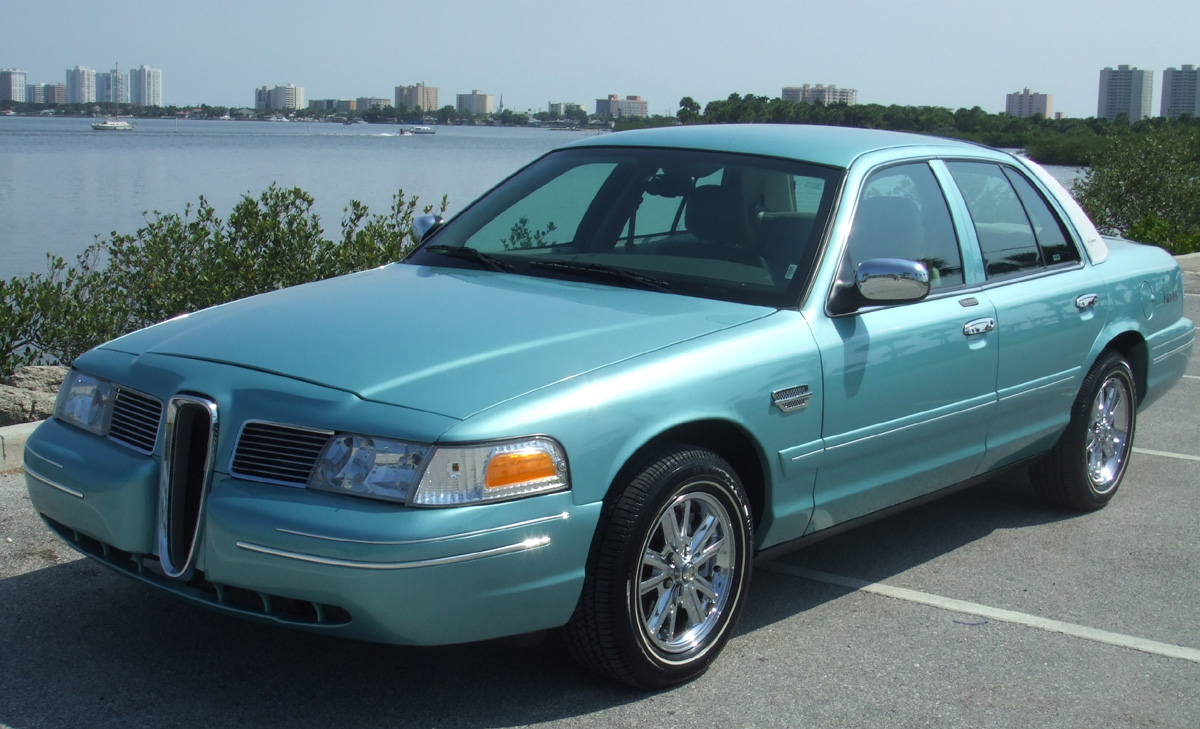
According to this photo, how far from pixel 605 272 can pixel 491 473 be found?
1.40 meters

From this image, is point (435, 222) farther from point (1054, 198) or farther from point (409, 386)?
point (1054, 198)

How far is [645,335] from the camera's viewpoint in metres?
3.82

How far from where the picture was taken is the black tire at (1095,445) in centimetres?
564

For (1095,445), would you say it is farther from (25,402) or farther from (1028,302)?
(25,402)

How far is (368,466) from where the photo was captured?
3.26 metres

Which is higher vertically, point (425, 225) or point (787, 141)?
point (787, 141)

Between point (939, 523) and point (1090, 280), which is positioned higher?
point (1090, 280)

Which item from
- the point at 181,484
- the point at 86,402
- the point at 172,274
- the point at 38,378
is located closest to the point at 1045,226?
the point at 181,484

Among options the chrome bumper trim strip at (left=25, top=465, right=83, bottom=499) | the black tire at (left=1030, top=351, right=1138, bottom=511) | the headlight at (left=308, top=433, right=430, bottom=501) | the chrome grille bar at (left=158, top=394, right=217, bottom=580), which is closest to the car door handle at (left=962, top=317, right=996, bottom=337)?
the black tire at (left=1030, top=351, right=1138, bottom=511)

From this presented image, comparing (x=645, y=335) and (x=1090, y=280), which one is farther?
(x=1090, y=280)

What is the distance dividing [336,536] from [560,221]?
2193 mm

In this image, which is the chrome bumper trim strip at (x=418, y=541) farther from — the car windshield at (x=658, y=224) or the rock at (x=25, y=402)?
the rock at (x=25, y=402)

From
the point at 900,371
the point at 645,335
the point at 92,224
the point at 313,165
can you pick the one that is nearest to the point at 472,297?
the point at 645,335

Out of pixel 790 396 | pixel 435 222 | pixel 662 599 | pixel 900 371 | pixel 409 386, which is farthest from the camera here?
pixel 435 222
